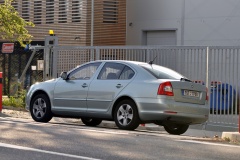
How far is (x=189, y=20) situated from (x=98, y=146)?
18226 millimetres

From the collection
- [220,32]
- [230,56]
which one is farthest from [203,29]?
[230,56]

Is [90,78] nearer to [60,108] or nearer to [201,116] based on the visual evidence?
[60,108]

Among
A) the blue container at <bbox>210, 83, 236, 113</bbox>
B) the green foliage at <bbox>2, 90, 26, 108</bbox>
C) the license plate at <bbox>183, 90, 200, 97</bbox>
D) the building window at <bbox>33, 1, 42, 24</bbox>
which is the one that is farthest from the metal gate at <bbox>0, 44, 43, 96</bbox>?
the license plate at <bbox>183, 90, 200, 97</bbox>

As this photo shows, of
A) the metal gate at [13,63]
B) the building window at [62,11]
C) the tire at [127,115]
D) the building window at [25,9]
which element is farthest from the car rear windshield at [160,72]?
the building window at [25,9]

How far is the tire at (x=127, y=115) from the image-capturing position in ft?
38.8

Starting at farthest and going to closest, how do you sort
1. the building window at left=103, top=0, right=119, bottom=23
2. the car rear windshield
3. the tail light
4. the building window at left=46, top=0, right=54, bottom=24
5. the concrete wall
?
the building window at left=46, top=0, right=54, bottom=24 < the building window at left=103, top=0, right=119, bottom=23 < the concrete wall < the car rear windshield < the tail light

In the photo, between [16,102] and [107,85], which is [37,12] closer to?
[16,102]

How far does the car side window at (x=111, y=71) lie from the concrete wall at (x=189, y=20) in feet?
43.2

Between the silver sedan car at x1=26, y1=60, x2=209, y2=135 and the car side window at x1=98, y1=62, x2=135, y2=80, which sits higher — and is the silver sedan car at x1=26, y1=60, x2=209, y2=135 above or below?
below

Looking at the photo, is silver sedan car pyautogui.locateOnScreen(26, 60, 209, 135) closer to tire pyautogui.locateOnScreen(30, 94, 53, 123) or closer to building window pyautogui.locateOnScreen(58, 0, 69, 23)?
tire pyautogui.locateOnScreen(30, 94, 53, 123)

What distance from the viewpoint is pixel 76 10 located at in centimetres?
2792

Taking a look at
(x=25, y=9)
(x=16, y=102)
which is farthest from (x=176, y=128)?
(x=25, y=9)

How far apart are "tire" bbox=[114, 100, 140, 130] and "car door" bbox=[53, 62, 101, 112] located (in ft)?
3.37

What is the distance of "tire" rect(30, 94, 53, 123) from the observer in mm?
13477
